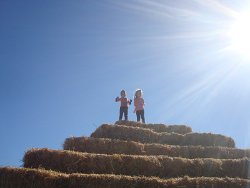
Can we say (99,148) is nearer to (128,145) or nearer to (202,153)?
(128,145)

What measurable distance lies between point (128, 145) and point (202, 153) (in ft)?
12.4

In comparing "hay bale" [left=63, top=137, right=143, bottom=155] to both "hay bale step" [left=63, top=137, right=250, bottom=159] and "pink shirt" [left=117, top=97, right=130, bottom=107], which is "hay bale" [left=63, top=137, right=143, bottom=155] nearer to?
"hay bale step" [left=63, top=137, right=250, bottom=159]

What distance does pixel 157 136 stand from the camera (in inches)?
923

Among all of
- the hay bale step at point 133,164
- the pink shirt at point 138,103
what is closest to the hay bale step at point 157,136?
the hay bale step at point 133,164

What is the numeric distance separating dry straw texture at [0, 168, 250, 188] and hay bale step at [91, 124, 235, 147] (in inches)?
225

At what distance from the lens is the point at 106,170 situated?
58.5 ft

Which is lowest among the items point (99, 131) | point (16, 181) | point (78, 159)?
point (16, 181)

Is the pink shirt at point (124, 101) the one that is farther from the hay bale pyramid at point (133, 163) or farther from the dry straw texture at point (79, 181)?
the dry straw texture at point (79, 181)

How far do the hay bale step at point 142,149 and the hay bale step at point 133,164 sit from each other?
67.7 inches

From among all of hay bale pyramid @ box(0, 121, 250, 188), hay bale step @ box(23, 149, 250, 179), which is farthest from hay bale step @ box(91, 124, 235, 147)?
hay bale step @ box(23, 149, 250, 179)

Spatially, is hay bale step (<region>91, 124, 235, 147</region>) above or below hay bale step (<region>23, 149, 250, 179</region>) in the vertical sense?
above

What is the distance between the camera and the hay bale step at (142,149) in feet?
66.1

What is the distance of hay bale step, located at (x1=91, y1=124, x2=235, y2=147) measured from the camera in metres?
22.6

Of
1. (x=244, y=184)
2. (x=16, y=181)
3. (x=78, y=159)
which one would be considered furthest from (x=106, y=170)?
(x=244, y=184)
